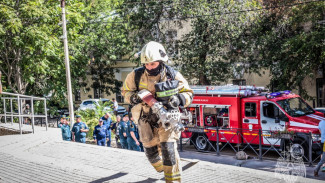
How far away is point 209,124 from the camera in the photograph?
1450 cm

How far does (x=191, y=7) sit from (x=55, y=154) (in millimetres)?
15251

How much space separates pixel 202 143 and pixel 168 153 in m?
10.0

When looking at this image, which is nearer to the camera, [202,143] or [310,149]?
[310,149]

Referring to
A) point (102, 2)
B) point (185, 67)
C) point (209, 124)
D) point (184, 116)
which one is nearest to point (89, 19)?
point (102, 2)

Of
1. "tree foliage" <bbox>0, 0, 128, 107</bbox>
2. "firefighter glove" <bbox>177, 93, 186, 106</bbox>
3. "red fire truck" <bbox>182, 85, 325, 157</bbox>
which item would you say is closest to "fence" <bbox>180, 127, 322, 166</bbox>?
"red fire truck" <bbox>182, 85, 325, 157</bbox>

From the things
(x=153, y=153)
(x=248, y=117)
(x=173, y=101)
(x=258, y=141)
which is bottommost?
(x=258, y=141)

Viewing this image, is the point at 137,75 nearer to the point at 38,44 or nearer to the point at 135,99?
the point at 135,99

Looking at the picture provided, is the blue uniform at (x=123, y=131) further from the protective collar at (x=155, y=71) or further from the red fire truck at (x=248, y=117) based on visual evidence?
the protective collar at (x=155, y=71)

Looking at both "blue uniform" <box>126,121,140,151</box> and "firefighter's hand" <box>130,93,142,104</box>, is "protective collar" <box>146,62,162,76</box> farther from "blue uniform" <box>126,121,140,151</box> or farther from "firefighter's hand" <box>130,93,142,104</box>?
"blue uniform" <box>126,121,140,151</box>

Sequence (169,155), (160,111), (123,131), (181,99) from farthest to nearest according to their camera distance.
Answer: (123,131) < (181,99) < (169,155) < (160,111)

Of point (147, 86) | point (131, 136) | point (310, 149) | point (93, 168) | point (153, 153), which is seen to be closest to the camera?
point (147, 86)

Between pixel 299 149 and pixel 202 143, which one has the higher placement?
pixel 299 149

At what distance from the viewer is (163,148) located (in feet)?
15.3

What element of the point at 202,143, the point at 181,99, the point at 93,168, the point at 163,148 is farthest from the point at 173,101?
the point at 202,143
